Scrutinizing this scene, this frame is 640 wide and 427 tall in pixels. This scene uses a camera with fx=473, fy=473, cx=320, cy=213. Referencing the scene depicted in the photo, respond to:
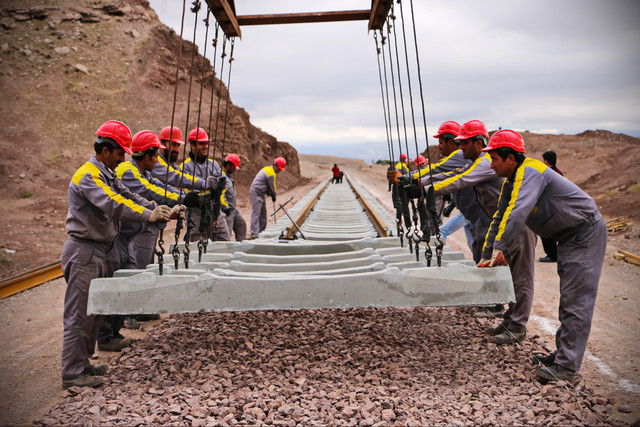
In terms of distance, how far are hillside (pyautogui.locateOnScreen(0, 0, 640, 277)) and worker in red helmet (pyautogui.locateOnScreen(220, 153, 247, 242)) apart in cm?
453

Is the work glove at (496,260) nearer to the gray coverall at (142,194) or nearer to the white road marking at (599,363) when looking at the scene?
the white road marking at (599,363)

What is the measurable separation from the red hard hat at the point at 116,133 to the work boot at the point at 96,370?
1.77 meters

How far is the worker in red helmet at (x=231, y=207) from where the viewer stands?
7282mm

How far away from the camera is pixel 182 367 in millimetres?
3805

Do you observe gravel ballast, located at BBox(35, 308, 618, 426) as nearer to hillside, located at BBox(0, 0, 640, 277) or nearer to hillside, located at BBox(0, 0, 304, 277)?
hillside, located at BBox(0, 0, 640, 277)

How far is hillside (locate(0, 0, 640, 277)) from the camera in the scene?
50.4 ft

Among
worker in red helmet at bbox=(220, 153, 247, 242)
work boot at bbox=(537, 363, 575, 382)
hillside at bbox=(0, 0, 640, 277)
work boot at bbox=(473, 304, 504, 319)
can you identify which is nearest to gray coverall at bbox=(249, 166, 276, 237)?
worker in red helmet at bbox=(220, 153, 247, 242)

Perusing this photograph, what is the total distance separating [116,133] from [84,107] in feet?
78.7

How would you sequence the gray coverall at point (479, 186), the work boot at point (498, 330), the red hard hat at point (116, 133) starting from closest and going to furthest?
the red hard hat at point (116, 133) → the work boot at point (498, 330) → the gray coverall at point (479, 186)

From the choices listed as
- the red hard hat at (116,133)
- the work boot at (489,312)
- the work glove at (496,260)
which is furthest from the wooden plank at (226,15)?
the work boot at (489,312)

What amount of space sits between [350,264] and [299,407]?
1.29 meters

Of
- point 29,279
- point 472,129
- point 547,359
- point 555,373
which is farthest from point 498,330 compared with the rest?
point 29,279

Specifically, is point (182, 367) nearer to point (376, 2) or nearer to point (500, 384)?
point (500, 384)

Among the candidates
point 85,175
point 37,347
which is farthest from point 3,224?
point 85,175
